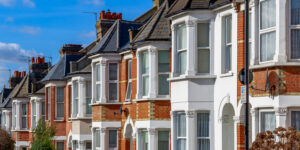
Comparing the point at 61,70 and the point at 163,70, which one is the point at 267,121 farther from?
the point at 61,70

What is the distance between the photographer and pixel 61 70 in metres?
43.8

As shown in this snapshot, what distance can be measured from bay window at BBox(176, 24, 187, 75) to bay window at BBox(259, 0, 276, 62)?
4.91 meters

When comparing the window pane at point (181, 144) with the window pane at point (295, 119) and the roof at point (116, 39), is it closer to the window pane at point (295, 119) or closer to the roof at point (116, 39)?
the window pane at point (295, 119)

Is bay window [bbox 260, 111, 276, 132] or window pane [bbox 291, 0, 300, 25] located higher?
window pane [bbox 291, 0, 300, 25]

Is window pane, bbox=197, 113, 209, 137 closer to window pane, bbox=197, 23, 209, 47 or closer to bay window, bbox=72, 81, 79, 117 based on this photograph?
window pane, bbox=197, 23, 209, 47

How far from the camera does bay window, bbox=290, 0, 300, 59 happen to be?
18.1 metres

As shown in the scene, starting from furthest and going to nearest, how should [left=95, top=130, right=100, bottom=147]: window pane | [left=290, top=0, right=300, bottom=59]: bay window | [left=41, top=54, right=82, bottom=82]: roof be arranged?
[left=41, top=54, right=82, bottom=82]: roof, [left=95, top=130, right=100, bottom=147]: window pane, [left=290, top=0, right=300, bottom=59]: bay window

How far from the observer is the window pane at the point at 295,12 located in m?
18.1

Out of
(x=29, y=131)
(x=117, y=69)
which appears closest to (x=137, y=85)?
(x=117, y=69)

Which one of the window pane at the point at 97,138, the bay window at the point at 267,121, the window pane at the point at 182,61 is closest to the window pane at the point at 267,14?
the bay window at the point at 267,121

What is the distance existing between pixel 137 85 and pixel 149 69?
144 centimetres

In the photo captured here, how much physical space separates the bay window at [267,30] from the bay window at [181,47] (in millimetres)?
4912

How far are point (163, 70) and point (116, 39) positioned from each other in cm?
735

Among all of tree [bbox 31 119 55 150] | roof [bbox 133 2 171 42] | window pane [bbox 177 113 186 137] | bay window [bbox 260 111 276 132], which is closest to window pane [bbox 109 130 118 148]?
tree [bbox 31 119 55 150]
